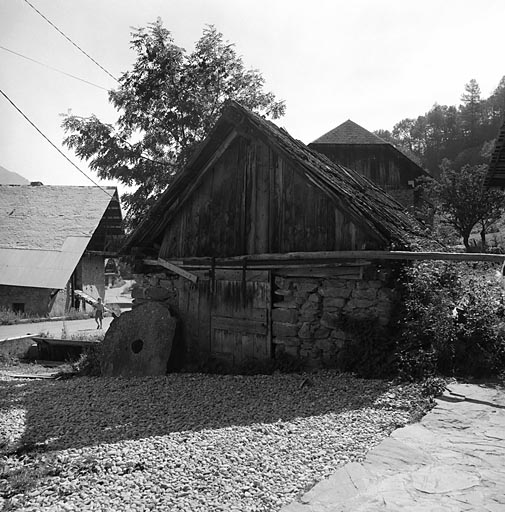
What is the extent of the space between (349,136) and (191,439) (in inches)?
928

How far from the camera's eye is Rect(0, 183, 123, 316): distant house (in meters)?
21.7

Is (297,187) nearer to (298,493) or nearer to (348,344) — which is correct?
(348,344)

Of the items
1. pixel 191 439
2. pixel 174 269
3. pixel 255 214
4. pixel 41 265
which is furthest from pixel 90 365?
pixel 41 265

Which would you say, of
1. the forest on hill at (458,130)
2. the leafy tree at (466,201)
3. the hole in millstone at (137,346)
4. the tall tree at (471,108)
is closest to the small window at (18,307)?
the hole in millstone at (137,346)

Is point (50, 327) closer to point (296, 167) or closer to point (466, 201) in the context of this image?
point (296, 167)

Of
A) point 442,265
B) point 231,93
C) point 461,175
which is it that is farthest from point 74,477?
point 461,175

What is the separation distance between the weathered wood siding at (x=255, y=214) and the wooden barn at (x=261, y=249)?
19 millimetres

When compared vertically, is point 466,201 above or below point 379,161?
below

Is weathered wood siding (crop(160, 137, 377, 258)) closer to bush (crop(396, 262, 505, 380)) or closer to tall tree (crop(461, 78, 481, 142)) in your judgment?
bush (crop(396, 262, 505, 380))

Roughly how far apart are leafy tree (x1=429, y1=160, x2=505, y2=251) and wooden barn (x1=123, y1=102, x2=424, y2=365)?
2300 centimetres

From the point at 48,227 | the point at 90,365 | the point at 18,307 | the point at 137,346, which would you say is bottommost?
the point at 90,365

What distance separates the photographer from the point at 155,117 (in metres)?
18.2

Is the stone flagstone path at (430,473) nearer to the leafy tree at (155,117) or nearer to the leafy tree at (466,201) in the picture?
the leafy tree at (155,117)

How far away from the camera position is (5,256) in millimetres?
23047
